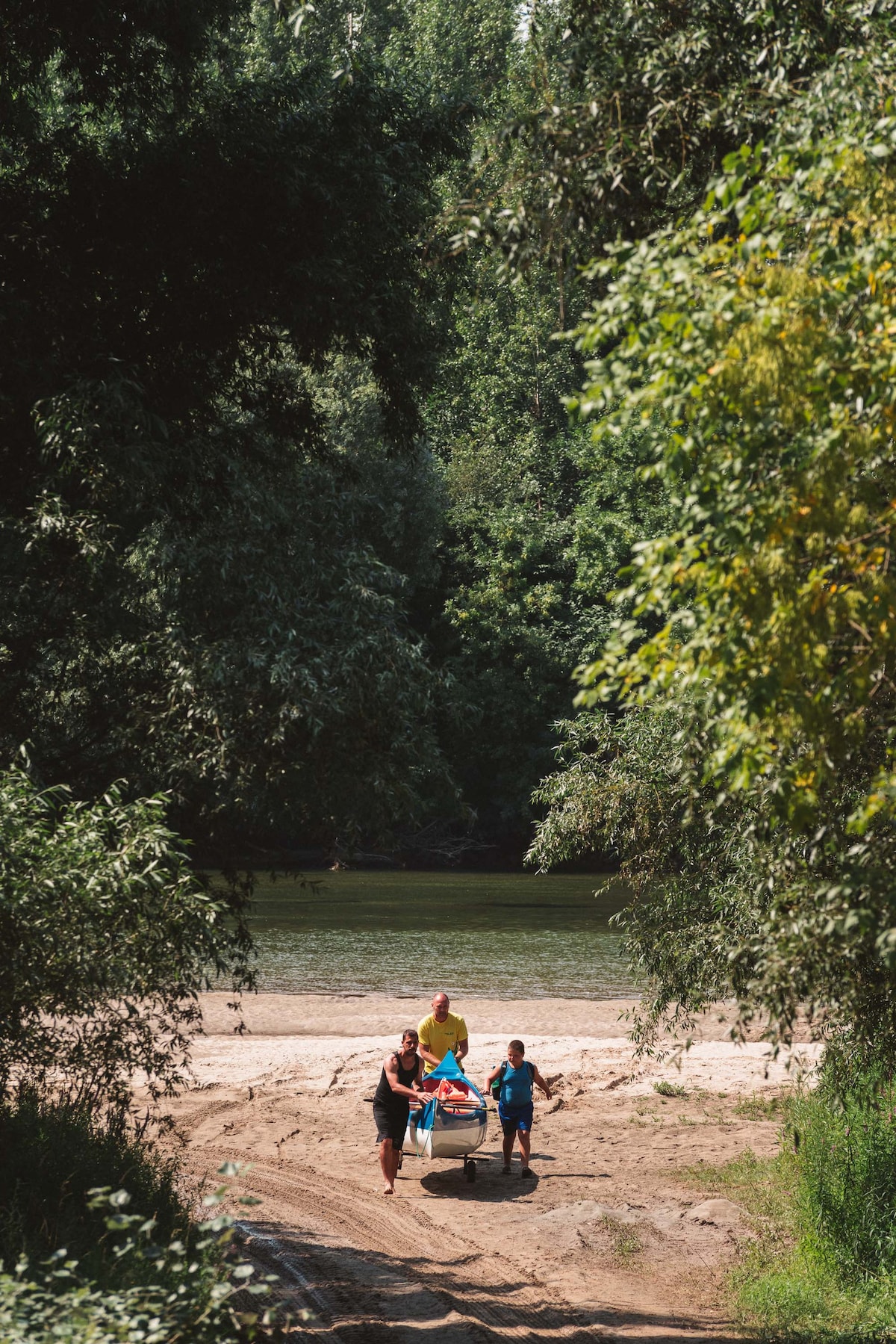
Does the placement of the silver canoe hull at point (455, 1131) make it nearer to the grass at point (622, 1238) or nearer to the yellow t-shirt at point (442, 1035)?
the yellow t-shirt at point (442, 1035)

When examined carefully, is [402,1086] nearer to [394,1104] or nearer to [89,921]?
[394,1104]

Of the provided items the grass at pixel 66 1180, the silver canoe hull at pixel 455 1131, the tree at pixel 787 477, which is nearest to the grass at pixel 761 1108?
the silver canoe hull at pixel 455 1131

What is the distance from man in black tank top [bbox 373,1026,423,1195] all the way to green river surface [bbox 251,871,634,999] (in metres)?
9.44

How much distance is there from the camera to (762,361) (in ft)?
14.6

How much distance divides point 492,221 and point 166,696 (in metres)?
3.96

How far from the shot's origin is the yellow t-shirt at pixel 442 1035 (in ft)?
42.9

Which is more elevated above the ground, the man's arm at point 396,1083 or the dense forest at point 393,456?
the dense forest at point 393,456

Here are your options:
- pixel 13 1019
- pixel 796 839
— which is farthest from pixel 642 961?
pixel 13 1019

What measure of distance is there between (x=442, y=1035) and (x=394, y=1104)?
1071mm

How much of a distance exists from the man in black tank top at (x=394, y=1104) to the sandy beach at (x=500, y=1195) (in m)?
0.36

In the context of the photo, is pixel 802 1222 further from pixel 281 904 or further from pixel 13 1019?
pixel 281 904

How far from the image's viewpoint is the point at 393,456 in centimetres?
1166

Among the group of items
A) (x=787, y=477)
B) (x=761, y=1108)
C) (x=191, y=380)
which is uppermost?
(x=191, y=380)

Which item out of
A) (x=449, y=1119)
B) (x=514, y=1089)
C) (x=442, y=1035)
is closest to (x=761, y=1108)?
(x=514, y=1089)
